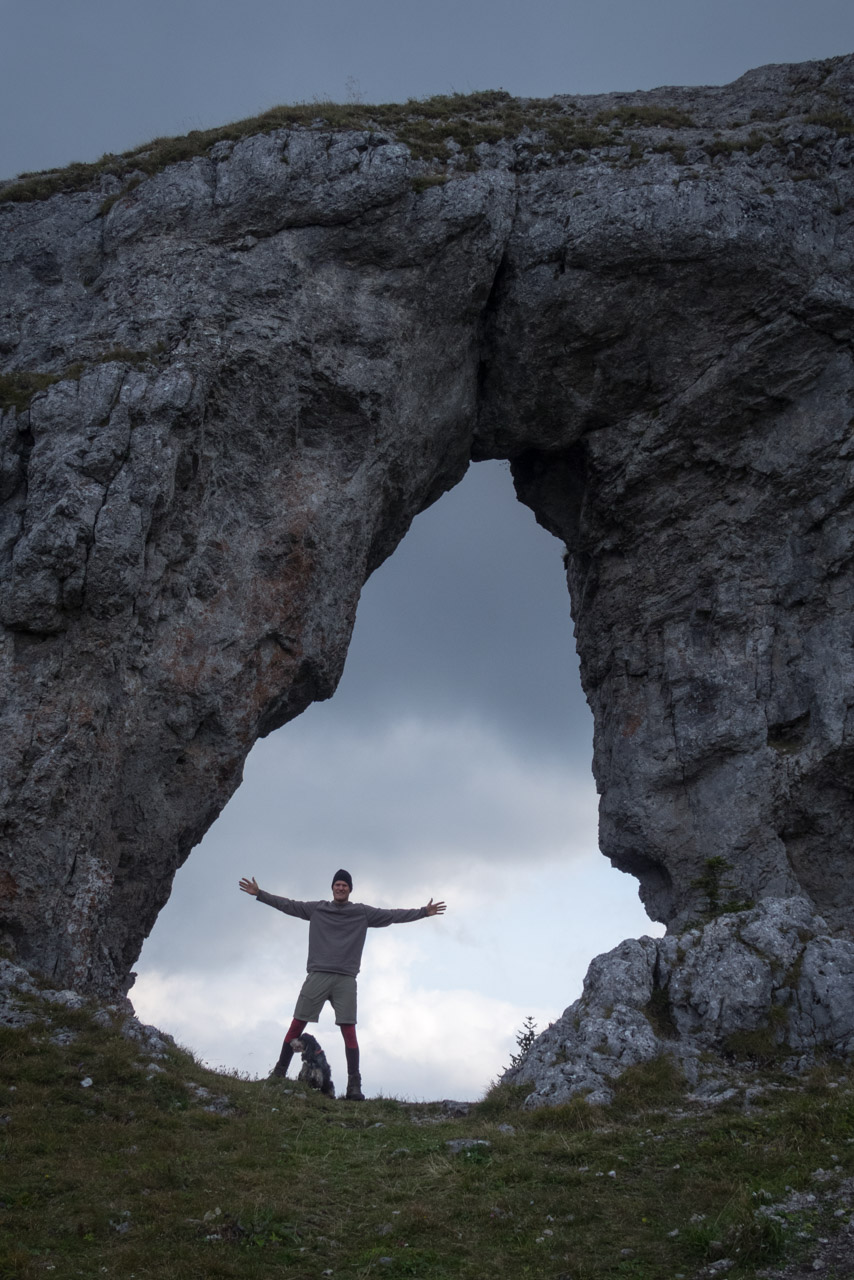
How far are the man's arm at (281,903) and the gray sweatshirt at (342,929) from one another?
2.3 inches

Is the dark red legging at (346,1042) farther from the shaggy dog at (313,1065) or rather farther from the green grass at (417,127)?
the green grass at (417,127)

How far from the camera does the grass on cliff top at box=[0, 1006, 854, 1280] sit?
9695mm

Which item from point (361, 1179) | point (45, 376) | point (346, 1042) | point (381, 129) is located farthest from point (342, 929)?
point (381, 129)

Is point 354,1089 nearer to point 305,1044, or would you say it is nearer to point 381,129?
point 305,1044

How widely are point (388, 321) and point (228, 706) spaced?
32.0 ft

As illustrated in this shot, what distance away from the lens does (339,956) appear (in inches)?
706

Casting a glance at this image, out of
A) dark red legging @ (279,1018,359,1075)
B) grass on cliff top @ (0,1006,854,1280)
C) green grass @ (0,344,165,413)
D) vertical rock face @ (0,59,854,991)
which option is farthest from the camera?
green grass @ (0,344,165,413)

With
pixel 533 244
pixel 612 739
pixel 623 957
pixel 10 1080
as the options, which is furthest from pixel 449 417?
pixel 10 1080

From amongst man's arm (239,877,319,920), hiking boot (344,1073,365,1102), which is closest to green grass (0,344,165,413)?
man's arm (239,877,319,920)

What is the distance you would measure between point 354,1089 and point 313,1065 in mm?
857

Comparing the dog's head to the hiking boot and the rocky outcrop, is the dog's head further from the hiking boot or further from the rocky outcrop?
the rocky outcrop

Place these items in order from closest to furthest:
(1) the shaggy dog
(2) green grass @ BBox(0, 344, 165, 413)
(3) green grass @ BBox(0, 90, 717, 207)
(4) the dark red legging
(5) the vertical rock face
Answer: (1) the shaggy dog < (4) the dark red legging < (5) the vertical rock face < (2) green grass @ BBox(0, 344, 165, 413) < (3) green grass @ BBox(0, 90, 717, 207)

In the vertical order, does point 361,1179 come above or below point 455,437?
below

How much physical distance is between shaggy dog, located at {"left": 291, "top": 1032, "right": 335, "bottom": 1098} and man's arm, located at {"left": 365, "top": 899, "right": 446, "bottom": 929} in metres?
2.11
